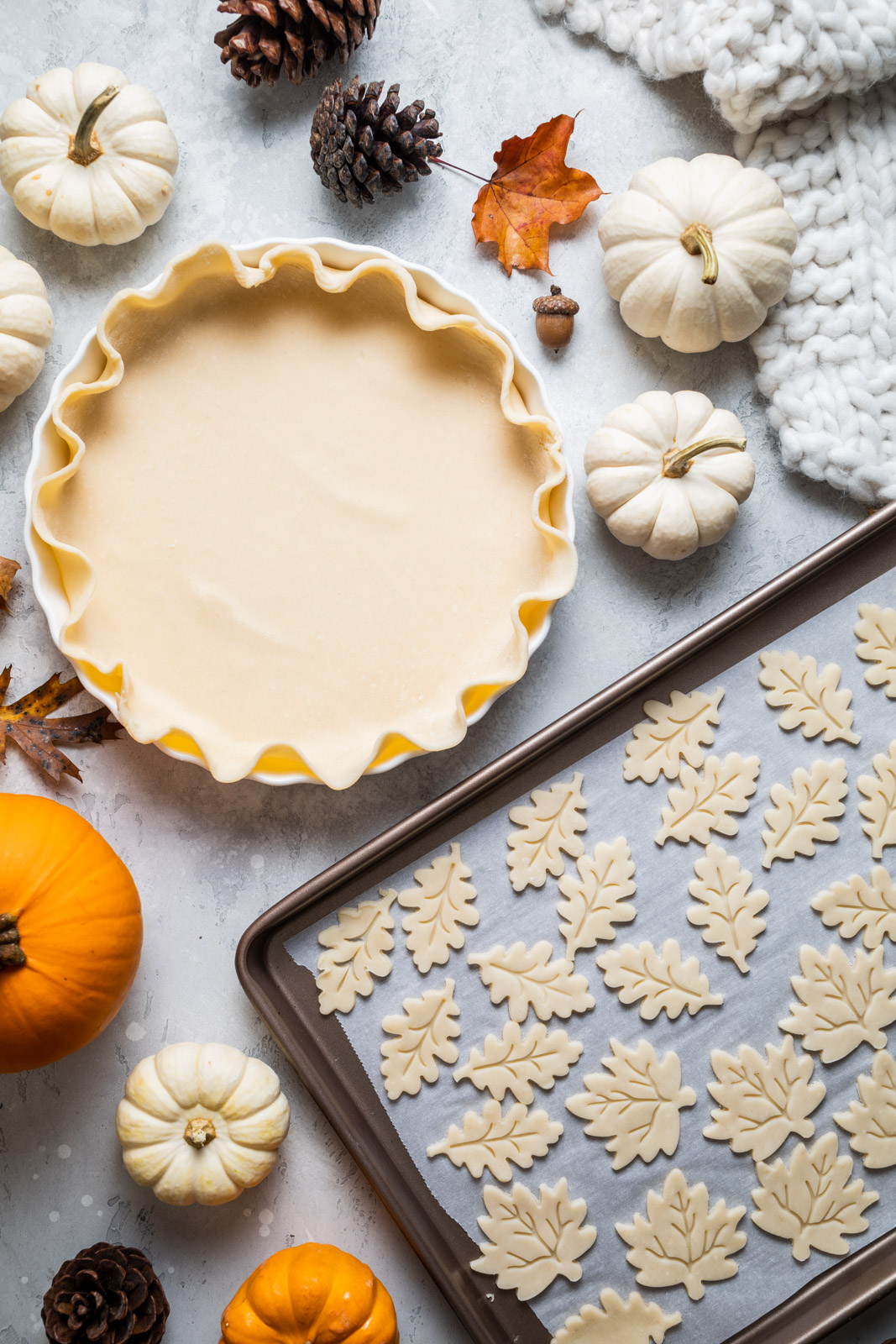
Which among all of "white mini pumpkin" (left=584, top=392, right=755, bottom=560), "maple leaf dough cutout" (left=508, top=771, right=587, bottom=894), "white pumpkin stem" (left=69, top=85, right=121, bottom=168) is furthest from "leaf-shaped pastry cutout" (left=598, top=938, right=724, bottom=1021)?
"white pumpkin stem" (left=69, top=85, right=121, bottom=168)

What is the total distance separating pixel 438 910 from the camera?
1.16 meters

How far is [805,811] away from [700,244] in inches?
27.2

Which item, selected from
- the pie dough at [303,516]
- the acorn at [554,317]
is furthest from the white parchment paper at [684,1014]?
the acorn at [554,317]

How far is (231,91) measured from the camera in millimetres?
1260

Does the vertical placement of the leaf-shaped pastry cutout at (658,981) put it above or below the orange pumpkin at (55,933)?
above

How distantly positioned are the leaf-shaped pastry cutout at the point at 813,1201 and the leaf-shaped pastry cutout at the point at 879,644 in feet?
1.81

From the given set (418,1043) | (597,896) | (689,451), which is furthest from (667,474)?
(418,1043)

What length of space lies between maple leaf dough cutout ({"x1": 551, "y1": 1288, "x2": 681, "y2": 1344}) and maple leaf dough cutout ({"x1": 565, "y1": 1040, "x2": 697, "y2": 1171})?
16 centimetres

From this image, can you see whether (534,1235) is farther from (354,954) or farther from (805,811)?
(805,811)

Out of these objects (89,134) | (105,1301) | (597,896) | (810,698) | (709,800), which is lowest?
(105,1301)

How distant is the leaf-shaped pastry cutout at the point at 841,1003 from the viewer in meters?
1.14

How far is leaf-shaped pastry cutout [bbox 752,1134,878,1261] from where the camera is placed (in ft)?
3.70

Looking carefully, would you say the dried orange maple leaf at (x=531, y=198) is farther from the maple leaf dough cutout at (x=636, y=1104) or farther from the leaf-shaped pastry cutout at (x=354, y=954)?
the maple leaf dough cutout at (x=636, y=1104)

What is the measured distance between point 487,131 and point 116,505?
27.2 inches
